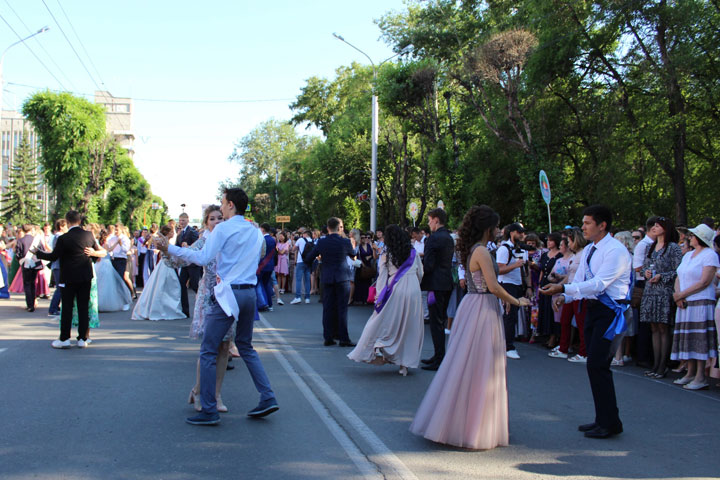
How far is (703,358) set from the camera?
773 cm

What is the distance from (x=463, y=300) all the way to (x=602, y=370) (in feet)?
4.30

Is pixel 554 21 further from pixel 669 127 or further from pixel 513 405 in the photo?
pixel 513 405

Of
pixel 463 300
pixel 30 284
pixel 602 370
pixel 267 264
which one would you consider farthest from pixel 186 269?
pixel 602 370

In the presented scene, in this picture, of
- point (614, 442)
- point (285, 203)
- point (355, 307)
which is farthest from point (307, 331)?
point (285, 203)

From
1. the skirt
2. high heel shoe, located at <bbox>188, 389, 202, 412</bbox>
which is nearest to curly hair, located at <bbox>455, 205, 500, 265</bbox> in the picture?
high heel shoe, located at <bbox>188, 389, 202, 412</bbox>

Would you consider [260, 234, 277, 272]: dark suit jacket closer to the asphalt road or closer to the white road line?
the asphalt road

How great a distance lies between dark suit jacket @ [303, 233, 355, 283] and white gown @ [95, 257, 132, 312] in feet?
19.4

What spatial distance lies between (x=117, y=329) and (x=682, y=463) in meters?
9.67

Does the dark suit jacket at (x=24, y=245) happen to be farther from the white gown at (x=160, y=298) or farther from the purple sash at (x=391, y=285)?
the purple sash at (x=391, y=285)

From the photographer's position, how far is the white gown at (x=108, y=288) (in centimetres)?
1445

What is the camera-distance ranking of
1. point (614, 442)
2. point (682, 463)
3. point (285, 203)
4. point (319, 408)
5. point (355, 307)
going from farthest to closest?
point (285, 203) → point (355, 307) → point (319, 408) → point (614, 442) → point (682, 463)

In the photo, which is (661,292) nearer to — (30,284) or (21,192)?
(30,284)

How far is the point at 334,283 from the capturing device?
10695mm

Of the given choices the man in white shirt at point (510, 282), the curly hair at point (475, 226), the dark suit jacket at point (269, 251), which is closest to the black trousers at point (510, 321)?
the man in white shirt at point (510, 282)
